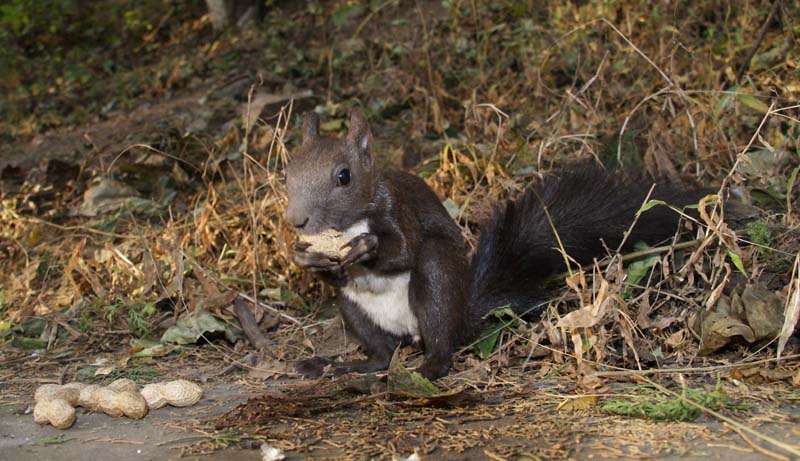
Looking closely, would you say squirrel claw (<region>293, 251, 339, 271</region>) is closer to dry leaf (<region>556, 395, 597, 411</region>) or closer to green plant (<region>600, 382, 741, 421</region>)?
dry leaf (<region>556, 395, 597, 411</region>)

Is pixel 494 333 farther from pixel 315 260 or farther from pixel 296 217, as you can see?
pixel 296 217

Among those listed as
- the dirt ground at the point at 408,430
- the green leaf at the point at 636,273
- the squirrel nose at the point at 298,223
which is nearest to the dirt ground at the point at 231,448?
the dirt ground at the point at 408,430

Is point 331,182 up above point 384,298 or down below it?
above

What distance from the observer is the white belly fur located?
3.19 meters

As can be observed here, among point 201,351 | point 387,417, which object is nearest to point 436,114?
point 201,351

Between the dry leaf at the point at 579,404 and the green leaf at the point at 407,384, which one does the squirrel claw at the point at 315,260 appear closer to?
the green leaf at the point at 407,384

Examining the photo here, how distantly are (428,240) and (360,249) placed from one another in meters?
0.35

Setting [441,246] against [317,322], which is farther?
[317,322]

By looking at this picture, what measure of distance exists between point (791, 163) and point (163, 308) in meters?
2.94

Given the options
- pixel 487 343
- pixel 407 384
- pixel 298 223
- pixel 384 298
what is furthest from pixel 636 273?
pixel 298 223

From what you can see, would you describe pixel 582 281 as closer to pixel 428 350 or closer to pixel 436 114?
pixel 428 350

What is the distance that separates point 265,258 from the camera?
4098 millimetres

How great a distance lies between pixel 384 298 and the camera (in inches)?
127

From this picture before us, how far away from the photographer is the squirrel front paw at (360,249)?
296 centimetres
